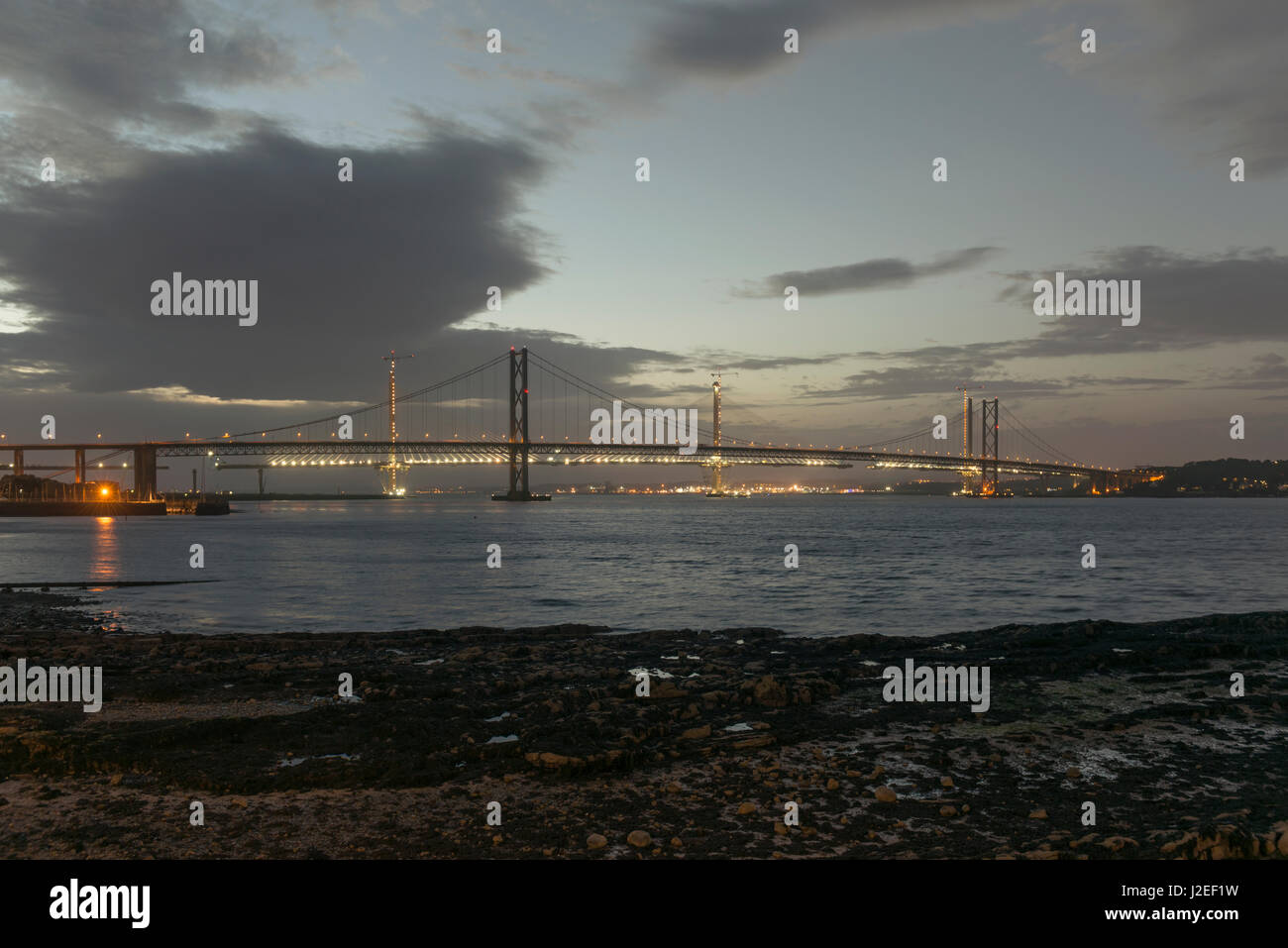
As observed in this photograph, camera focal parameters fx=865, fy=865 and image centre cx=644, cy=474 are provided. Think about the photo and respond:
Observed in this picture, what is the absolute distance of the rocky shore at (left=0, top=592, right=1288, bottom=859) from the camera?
5.80 m

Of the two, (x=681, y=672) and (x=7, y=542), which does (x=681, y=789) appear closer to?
(x=681, y=672)

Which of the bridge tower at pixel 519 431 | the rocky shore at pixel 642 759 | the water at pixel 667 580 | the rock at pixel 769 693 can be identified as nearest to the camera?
the rocky shore at pixel 642 759

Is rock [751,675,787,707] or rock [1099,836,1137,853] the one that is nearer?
rock [1099,836,1137,853]

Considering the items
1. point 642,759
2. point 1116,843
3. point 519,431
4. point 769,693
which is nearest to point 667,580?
point 769,693

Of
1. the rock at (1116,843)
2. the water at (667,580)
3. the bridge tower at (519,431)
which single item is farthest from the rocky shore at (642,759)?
the bridge tower at (519,431)

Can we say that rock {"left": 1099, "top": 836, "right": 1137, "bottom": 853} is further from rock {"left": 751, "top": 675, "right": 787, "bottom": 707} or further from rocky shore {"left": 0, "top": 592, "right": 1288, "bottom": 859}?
rock {"left": 751, "top": 675, "right": 787, "bottom": 707}

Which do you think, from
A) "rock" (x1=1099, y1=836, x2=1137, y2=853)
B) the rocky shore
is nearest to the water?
the rocky shore

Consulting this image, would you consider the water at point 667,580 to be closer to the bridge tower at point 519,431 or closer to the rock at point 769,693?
the rock at point 769,693

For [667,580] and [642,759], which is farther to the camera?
[667,580]

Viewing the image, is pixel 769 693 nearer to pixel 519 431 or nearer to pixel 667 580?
pixel 667 580

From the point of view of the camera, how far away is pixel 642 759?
760 centimetres

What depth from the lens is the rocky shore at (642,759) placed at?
580 cm

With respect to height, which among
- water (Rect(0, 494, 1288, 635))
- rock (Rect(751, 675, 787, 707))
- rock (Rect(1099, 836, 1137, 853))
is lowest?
water (Rect(0, 494, 1288, 635))

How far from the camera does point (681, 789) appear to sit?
6820 mm
